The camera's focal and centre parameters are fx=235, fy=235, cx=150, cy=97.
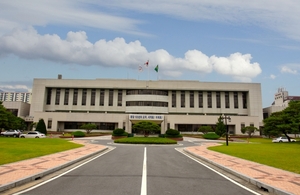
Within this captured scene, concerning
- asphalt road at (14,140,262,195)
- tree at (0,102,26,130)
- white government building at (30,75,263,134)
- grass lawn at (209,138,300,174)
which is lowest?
asphalt road at (14,140,262,195)

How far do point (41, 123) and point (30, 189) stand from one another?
1894 inches

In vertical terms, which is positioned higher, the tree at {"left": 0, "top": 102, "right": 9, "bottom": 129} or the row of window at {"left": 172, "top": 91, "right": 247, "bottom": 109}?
the row of window at {"left": 172, "top": 91, "right": 247, "bottom": 109}

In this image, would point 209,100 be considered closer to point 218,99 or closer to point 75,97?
point 218,99

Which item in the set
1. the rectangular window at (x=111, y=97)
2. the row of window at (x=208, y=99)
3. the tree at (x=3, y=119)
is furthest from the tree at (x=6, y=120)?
the row of window at (x=208, y=99)

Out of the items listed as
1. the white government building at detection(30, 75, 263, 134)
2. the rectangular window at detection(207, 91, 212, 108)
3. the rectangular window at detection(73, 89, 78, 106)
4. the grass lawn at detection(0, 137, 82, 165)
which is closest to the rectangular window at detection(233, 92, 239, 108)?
the white government building at detection(30, 75, 263, 134)

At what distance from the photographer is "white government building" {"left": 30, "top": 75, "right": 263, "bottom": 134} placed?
68.8 meters

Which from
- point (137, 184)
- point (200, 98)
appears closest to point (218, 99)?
point (200, 98)

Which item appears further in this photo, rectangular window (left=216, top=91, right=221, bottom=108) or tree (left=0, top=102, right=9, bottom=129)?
rectangular window (left=216, top=91, right=221, bottom=108)

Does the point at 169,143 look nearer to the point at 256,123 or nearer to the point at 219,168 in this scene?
the point at 219,168

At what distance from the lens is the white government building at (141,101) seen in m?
68.8

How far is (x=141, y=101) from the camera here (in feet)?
230

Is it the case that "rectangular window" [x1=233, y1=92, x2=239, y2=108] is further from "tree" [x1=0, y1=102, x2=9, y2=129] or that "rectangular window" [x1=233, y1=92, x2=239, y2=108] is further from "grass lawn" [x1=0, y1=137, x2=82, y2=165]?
"grass lawn" [x1=0, y1=137, x2=82, y2=165]

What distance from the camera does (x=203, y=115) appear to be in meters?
69.1

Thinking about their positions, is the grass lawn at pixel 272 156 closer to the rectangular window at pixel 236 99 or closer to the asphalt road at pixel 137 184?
the asphalt road at pixel 137 184
